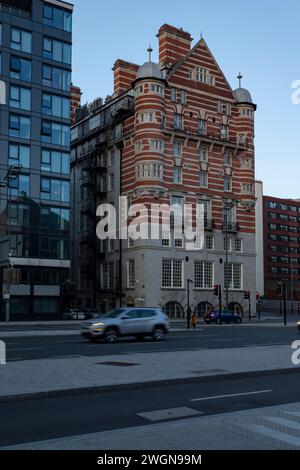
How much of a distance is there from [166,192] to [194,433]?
177ft

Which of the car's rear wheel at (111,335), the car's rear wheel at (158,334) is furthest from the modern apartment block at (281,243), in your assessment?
the car's rear wheel at (111,335)

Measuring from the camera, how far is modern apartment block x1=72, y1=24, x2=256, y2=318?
6006 centimetres

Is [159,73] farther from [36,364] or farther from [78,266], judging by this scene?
[36,364]

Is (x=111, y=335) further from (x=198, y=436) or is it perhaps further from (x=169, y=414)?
(x=198, y=436)

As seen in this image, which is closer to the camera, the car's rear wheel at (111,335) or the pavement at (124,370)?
the pavement at (124,370)

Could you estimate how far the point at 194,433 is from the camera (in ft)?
25.4

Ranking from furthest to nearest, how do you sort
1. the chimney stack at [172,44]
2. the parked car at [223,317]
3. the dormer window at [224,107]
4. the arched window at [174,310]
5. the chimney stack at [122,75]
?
the chimney stack at [122,75]
the dormer window at [224,107]
the chimney stack at [172,44]
the arched window at [174,310]
the parked car at [223,317]

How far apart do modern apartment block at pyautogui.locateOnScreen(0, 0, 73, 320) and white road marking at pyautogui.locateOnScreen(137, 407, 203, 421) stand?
4425cm

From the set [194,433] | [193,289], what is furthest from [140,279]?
[194,433]

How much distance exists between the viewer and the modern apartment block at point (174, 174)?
60.1m

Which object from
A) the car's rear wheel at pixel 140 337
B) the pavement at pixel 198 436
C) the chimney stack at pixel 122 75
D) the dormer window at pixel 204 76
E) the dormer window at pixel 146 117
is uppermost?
the chimney stack at pixel 122 75

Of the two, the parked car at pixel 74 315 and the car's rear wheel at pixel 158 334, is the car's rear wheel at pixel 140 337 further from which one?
the parked car at pixel 74 315

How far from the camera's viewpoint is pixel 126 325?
26547 millimetres

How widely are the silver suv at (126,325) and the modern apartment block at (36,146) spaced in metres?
27.9
